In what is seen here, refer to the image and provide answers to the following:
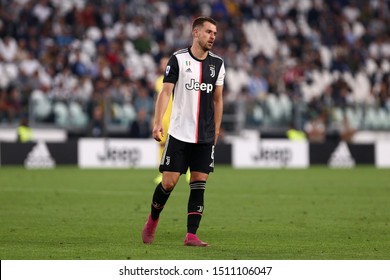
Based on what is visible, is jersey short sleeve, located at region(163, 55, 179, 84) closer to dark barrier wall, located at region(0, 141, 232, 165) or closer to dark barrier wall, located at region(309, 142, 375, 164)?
dark barrier wall, located at region(0, 141, 232, 165)

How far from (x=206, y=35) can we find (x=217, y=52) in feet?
80.7

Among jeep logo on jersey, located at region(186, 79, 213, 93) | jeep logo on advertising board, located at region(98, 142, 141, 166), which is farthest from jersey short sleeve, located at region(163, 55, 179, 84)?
jeep logo on advertising board, located at region(98, 142, 141, 166)

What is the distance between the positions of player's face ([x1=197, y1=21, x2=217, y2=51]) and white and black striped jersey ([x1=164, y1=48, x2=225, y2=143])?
18 centimetres

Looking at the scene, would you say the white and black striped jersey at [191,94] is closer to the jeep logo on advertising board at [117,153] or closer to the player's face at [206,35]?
the player's face at [206,35]

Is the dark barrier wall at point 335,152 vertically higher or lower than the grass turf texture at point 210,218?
lower

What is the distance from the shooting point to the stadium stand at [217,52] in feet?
102

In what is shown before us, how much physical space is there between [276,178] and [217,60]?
13747 mm

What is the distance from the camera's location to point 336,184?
73.5ft

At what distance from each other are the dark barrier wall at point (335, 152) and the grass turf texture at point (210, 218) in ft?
22.5

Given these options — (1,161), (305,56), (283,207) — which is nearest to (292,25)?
(305,56)

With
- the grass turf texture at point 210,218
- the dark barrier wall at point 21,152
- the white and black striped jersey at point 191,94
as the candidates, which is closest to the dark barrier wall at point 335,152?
the grass turf texture at point 210,218

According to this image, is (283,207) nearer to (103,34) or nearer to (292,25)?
(103,34)

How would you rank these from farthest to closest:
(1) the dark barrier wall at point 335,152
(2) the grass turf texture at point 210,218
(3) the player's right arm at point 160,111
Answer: (1) the dark barrier wall at point 335,152
(3) the player's right arm at point 160,111
(2) the grass turf texture at point 210,218

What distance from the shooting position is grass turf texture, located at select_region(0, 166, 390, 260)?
10.4 meters
